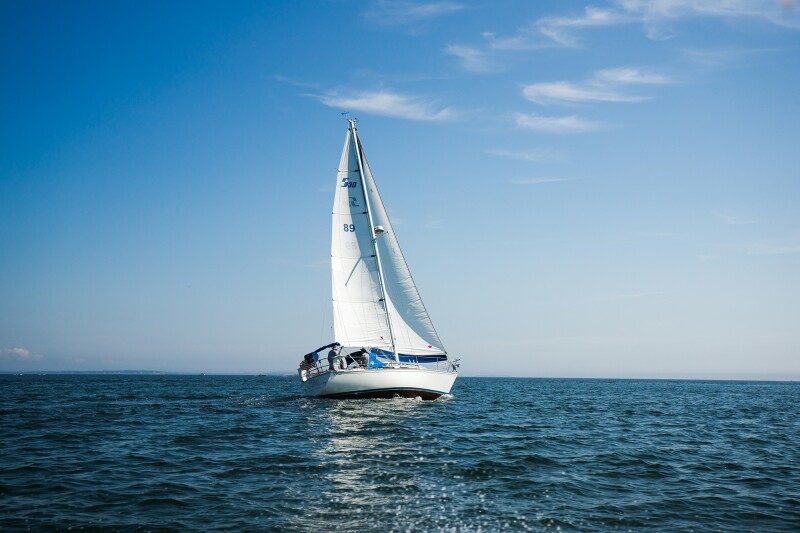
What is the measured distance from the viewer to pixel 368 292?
33.1m

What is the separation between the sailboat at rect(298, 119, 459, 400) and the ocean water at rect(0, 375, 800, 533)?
884 cm

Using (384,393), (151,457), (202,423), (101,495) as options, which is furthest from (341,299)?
(101,495)

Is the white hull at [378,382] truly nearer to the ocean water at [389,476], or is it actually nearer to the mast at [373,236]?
the mast at [373,236]

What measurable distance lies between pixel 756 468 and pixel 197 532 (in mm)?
14841

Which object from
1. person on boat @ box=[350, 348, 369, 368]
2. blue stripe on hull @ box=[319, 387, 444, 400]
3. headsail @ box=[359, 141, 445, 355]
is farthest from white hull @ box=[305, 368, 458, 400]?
headsail @ box=[359, 141, 445, 355]

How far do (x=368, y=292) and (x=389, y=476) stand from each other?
2056cm

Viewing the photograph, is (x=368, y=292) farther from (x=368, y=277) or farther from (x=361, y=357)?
(x=361, y=357)

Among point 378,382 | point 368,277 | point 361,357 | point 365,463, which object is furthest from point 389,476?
point 368,277

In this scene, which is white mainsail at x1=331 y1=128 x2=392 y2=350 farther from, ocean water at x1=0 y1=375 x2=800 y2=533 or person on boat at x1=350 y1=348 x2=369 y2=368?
ocean water at x1=0 y1=375 x2=800 y2=533

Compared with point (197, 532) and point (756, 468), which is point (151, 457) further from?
point (756, 468)

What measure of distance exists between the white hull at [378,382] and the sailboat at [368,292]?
0.91 m

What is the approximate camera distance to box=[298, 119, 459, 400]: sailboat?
32.1 meters

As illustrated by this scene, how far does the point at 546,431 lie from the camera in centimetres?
2198

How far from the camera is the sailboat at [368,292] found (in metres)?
32.1
